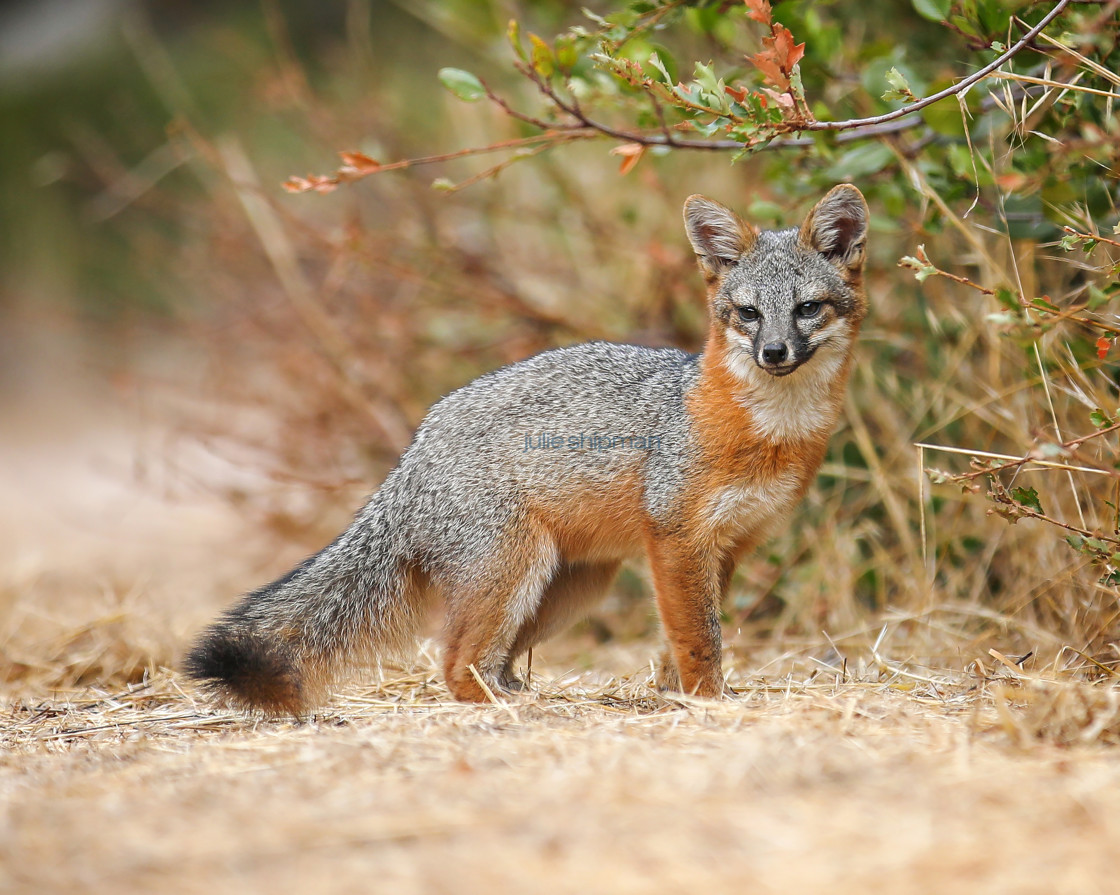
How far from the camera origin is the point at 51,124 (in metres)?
14.7

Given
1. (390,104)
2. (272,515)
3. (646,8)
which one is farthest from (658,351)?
(390,104)

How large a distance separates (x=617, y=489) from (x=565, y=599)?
1.98 feet

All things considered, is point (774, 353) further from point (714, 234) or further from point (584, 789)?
point (584, 789)

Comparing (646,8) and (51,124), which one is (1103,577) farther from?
(51,124)

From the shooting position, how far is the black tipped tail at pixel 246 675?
3.23 m

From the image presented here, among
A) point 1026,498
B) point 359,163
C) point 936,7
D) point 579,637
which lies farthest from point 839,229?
point 579,637

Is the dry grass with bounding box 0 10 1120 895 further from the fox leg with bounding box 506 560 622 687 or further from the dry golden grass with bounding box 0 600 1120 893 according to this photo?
the fox leg with bounding box 506 560 622 687

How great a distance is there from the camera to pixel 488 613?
366 centimetres

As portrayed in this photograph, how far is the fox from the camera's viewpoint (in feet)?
12.0

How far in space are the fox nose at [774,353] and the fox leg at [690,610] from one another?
74 cm

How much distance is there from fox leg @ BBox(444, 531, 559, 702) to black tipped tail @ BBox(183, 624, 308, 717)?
56 centimetres

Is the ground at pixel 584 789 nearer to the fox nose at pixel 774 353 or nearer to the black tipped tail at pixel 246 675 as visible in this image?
the black tipped tail at pixel 246 675

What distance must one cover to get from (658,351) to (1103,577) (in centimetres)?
187

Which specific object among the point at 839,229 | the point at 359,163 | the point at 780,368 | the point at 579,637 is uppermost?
the point at 359,163
